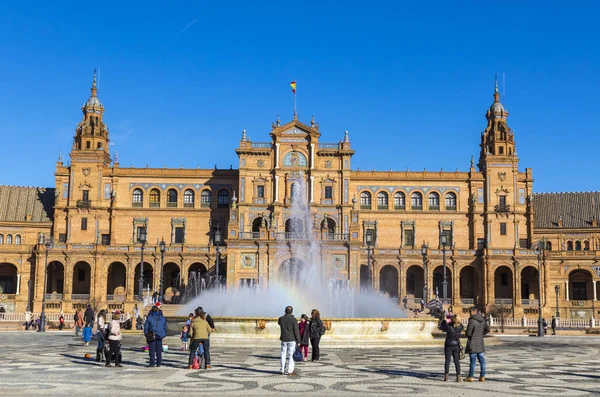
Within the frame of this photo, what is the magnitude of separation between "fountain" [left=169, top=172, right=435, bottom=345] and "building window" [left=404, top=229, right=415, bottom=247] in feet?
36.2

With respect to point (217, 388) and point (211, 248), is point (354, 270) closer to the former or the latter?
point (211, 248)

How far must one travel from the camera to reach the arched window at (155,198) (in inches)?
3221

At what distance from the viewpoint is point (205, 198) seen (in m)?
82.2

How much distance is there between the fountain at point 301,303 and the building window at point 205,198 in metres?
8.71

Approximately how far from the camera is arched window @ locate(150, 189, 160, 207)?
268ft

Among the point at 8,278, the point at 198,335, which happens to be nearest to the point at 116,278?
the point at 8,278

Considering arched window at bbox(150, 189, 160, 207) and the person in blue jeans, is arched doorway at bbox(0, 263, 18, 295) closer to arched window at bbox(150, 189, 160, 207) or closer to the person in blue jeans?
arched window at bbox(150, 189, 160, 207)

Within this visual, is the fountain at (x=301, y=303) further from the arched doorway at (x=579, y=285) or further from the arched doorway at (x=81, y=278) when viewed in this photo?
the arched doorway at (x=579, y=285)

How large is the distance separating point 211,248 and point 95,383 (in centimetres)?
5825

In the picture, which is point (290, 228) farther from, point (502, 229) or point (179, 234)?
point (502, 229)

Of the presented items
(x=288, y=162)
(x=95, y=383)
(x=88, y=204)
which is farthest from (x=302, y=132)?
(x=95, y=383)

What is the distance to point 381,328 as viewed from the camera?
103 ft

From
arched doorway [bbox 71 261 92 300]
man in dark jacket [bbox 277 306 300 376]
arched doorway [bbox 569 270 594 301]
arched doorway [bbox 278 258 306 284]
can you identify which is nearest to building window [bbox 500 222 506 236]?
arched doorway [bbox 569 270 594 301]

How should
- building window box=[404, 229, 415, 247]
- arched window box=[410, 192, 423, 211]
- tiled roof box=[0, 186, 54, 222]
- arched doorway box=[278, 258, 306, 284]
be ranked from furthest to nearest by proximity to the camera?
tiled roof box=[0, 186, 54, 222] < arched window box=[410, 192, 423, 211] < building window box=[404, 229, 415, 247] < arched doorway box=[278, 258, 306, 284]
